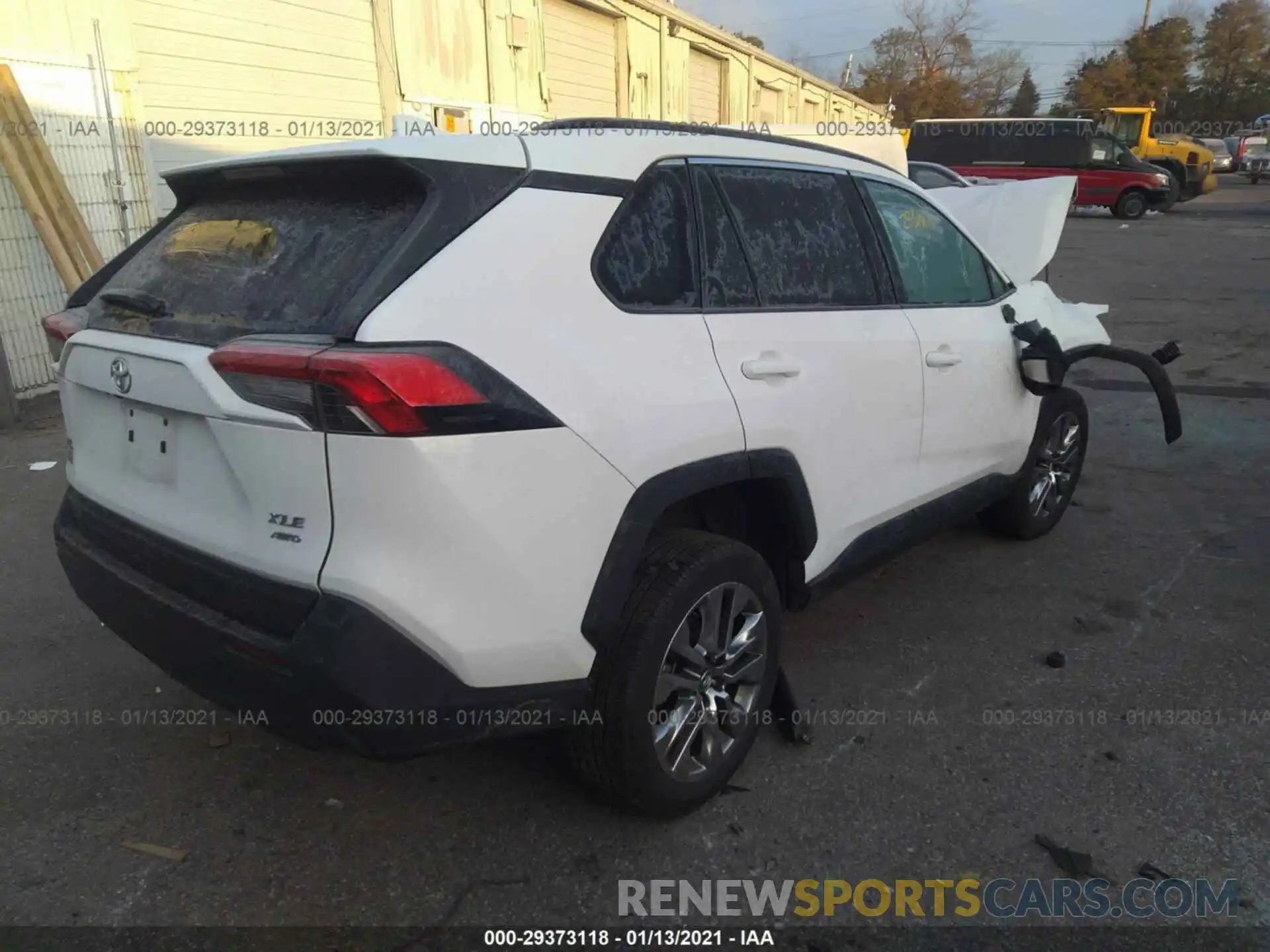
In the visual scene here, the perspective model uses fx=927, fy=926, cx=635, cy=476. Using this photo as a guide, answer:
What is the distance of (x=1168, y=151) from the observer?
98.1 feet

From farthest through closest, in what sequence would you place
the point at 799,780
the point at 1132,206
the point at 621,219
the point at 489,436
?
the point at 1132,206
the point at 799,780
the point at 621,219
the point at 489,436

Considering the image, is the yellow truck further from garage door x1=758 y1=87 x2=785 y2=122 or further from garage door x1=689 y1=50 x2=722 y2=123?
garage door x1=689 y1=50 x2=722 y2=123

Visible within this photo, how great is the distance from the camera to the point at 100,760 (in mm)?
2912

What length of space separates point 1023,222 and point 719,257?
3.51m

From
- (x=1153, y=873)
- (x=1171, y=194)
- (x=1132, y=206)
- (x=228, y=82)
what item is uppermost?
(x=228, y=82)

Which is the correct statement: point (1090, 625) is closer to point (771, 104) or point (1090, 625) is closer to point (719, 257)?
point (719, 257)

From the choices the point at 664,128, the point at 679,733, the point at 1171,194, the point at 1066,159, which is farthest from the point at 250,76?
the point at 1171,194

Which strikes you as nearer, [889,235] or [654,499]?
[654,499]

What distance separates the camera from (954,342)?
3529mm

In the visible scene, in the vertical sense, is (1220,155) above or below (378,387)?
below

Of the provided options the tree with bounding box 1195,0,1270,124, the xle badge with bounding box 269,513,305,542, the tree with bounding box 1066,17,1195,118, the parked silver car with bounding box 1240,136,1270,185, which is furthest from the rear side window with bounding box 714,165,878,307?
the tree with bounding box 1195,0,1270,124

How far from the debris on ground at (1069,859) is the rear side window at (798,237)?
168 centimetres

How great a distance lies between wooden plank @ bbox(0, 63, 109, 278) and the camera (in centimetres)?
695

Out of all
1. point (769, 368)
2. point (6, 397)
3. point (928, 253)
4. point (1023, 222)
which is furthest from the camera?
point (6, 397)
